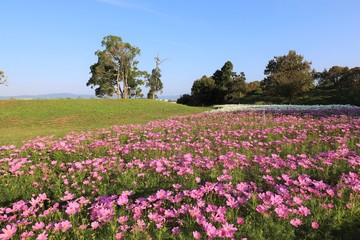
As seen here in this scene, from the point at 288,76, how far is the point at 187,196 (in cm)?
4071

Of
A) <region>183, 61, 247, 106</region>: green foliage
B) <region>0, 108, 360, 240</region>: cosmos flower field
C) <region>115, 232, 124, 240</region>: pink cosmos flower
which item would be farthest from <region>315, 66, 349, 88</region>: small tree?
<region>115, 232, 124, 240</region>: pink cosmos flower

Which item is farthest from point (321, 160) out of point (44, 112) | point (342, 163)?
point (44, 112)

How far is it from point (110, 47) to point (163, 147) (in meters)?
45.3

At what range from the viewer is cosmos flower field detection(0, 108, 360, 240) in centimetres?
295

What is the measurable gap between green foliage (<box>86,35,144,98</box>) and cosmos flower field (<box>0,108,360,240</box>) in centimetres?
4368

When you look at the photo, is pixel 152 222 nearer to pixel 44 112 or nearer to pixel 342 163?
pixel 342 163

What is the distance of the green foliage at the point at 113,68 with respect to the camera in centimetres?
4800

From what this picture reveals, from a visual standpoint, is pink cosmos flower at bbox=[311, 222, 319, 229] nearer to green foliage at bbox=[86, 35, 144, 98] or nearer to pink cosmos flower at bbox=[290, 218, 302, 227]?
pink cosmos flower at bbox=[290, 218, 302, 227]

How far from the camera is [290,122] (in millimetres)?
11156

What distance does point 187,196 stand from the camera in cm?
383

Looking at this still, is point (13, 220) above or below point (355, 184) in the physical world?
below

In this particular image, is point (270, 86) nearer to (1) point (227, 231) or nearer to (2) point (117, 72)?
(2) point (117, 72)

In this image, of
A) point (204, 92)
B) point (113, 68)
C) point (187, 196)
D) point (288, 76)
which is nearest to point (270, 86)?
point (288, 76)

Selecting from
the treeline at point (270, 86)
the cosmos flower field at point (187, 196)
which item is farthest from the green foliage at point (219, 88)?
the cosmos flower field at point (187, 196)
